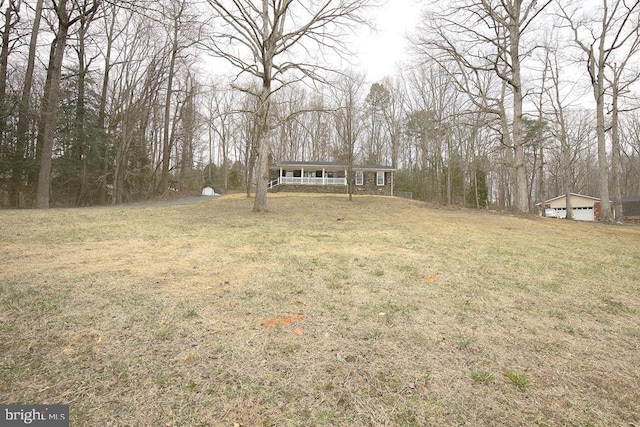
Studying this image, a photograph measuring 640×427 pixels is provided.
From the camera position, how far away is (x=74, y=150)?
61.8ft

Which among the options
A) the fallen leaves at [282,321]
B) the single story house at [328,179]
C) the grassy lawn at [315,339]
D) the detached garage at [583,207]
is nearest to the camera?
the grassy lawn at [315,339]

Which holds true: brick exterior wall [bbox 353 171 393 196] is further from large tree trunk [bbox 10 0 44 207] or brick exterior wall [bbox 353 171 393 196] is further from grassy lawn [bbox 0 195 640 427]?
grassy lawn [bbox 0 195 640 427]

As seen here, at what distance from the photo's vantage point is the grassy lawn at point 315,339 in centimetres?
177

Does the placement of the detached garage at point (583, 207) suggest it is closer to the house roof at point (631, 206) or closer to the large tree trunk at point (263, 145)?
the house roof at point (631, 206)

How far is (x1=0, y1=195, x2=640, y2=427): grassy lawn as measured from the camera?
1771mm

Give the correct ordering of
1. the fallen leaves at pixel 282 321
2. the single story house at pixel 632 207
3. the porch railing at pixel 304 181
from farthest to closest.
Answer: the single story house at pixel 632 207
the porch railing at pixel 304 181
the fallen leaves at pixel 282 321

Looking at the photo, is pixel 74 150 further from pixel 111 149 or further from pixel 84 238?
pixel 84 238

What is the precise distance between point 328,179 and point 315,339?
2800 cm

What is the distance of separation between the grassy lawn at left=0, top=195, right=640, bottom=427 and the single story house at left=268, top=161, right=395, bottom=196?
79.5 feet

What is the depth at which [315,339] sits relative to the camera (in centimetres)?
254

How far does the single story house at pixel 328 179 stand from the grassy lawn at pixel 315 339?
2423cm

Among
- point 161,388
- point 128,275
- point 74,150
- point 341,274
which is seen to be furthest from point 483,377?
point 74,150

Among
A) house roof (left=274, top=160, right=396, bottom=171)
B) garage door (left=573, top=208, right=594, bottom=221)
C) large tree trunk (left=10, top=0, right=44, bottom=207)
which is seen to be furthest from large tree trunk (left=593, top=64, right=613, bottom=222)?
large tree trunk (left=10, top=0, right=44, bottom=207)

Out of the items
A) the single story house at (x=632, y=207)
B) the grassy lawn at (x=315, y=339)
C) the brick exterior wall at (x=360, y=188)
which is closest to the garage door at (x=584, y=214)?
the single story house at (x=632, y=207)
